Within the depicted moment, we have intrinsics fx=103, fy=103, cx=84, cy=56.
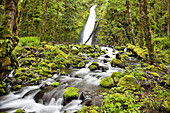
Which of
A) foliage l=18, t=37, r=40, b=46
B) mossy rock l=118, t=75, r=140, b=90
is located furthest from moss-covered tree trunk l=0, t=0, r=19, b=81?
foliage l=18, t=37, r=40, b=46

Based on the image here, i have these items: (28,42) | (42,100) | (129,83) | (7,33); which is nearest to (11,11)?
(7,33)

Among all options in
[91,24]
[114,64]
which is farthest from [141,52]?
[91,24]

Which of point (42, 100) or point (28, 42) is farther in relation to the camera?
point (28, 42)

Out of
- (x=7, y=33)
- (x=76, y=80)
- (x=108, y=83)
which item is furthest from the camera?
(x=76, y=80)

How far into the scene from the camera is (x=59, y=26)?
67.0 feet

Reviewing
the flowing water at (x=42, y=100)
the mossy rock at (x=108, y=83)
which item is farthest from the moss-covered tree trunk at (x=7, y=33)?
the mossy rock at (x=108, y=83)

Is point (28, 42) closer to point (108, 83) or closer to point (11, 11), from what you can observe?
point (11, 11)

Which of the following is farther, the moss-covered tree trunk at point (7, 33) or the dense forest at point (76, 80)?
the moss-covered tree trunk at point (7, 33)

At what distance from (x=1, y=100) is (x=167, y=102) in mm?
5953

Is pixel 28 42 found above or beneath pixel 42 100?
above

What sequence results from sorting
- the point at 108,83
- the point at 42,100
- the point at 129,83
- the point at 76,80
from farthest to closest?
the point at 76,80, the point at 108,83, the point at 42,100, the point at 129,83

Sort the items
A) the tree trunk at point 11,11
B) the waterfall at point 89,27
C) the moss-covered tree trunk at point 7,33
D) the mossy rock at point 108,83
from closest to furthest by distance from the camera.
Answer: the moss-covered tree trunk at point 7,33 < the tree trunk at point 11,11 < the mossy rock at point 108,83 < the waterfall at point 89,27

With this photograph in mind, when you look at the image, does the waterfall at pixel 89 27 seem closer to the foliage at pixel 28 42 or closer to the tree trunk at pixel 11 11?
the foliage at pixel 28 42

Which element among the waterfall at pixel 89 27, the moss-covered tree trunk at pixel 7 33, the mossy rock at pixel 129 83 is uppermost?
the waterfall at pixel 89 27
